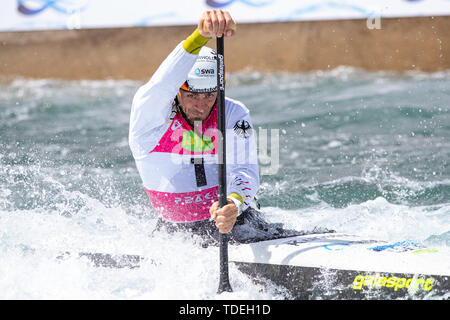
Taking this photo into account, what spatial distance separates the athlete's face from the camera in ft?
9.43

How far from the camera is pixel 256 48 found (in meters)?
9.62

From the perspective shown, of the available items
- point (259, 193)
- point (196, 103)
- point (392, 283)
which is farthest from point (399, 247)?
point (259, 193)

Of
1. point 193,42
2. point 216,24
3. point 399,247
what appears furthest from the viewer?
point 399,247

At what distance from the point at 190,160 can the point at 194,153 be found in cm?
4

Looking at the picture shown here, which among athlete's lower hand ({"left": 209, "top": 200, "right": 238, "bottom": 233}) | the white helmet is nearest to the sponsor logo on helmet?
the white helmet

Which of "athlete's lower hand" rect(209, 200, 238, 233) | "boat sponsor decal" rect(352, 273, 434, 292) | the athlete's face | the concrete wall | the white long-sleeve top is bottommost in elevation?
"boat sponsor decal" rect(352, 273, 434, 292)

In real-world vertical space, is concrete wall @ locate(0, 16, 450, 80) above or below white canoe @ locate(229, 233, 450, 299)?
above

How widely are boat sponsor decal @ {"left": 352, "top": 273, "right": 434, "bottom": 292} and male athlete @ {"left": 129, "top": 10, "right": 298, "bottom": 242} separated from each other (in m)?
0.60

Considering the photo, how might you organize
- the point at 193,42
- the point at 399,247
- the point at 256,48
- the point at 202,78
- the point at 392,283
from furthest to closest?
the point at 256,48 < the point at 399,247 < the point at 202,78 < the point at 392,283 < the point at 193,42

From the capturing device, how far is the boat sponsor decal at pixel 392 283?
2.61m

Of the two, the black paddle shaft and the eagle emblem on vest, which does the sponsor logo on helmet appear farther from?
the eagle emblem on vest

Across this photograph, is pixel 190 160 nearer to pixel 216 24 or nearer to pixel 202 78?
pixel 202 78

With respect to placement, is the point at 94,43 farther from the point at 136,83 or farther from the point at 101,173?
the point at 101,173
